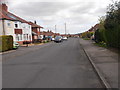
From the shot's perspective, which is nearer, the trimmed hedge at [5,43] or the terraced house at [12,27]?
the trimmed hedge at [5,43]

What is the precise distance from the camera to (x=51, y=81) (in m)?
5.05

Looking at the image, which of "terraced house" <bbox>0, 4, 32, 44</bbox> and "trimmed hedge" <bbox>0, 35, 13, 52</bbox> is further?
"terraced house" <bbox>0, 4, 32, 44</bbox>

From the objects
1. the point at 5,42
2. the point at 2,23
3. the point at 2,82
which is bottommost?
the point at 2,82

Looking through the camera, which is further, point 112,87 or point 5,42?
point 5,42

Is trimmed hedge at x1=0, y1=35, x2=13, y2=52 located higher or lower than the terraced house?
lower

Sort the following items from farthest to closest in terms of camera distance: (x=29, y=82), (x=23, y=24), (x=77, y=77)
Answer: (x=23, y=24) < (x=77, y=77) < (x=29, y=82)

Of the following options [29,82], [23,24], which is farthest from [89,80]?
[23,24]

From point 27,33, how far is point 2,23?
28.4 ft

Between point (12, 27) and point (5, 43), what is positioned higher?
point (12, 27)

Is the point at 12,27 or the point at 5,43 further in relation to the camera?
the point at 12,27

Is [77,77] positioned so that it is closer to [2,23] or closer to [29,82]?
[29,82]

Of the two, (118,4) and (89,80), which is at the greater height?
(118,4)

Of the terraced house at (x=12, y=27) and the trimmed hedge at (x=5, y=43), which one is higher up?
the terraced house at (x=12, y=27)

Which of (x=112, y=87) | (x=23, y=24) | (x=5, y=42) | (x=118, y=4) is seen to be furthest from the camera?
(x=23, y=24)
